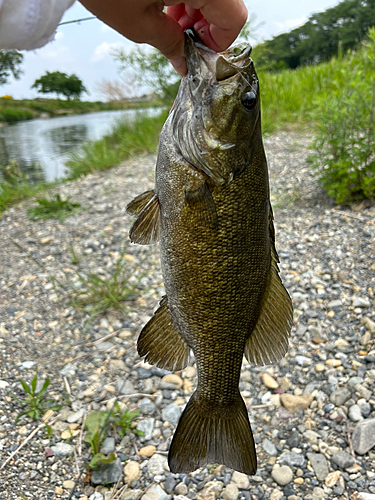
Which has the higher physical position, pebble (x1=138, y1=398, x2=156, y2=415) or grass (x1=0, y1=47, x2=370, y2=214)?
grass (x1=0, y1=47, x2=370, y2=214)

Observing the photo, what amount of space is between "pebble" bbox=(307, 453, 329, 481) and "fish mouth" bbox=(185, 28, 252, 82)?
2276 millimetres

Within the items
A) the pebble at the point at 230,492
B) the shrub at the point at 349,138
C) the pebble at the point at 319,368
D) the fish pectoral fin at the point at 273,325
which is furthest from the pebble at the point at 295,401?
the shrub at the point at 349,138

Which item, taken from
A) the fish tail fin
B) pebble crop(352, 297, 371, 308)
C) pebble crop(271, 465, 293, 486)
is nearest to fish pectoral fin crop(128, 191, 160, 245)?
the fish tail fin

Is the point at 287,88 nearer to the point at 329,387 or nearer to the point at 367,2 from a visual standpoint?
the point at 329,387

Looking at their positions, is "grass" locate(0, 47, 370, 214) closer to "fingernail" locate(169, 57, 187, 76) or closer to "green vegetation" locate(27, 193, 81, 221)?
"green vegetation" locate(27, 193, 81, 221)

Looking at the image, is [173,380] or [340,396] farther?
[173,380]

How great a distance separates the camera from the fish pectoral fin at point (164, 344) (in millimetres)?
1773

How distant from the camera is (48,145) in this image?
19.3m

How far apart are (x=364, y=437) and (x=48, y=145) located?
19440mm

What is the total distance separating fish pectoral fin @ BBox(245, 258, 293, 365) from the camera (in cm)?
174

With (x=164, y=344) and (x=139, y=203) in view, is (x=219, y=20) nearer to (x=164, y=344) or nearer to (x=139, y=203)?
(x=139, y=203)

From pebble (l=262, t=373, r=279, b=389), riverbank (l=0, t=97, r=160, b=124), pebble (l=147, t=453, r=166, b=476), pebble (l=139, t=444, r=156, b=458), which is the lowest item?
pebble (l=147, t=453, r=166, b=476)

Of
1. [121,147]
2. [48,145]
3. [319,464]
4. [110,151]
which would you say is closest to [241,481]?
[319,464]

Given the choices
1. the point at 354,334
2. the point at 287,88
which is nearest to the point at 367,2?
the point at 287,88
